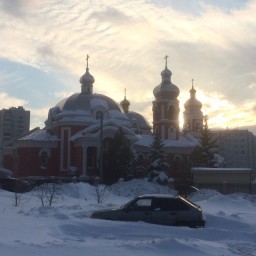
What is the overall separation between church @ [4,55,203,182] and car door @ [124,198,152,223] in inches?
1090

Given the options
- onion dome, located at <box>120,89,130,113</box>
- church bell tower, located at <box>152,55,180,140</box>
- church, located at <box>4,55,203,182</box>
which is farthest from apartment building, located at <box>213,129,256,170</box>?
church, located at <box>4,55,203,182</box>

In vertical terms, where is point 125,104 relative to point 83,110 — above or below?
above

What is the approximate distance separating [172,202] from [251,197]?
43.5ft

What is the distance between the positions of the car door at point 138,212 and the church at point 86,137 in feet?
90.9

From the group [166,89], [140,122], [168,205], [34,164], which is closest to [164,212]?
[168,205]

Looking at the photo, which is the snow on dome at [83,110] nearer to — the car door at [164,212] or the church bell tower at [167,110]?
the church bell tower at [167,110]

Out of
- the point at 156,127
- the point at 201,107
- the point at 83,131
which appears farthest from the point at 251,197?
the point at 201,107

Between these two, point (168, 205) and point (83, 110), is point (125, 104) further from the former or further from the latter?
point (168, 205)

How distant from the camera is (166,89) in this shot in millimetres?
55625

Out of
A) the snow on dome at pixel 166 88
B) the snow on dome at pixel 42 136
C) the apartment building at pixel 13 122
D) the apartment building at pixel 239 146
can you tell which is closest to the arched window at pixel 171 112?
the snow on dome at pixel 166 88

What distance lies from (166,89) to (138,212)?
1643 inches

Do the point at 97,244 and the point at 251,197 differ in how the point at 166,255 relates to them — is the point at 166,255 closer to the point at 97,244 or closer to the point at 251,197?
the point at 97,244

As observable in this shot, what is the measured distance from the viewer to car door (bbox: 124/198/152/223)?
14539 millimetres

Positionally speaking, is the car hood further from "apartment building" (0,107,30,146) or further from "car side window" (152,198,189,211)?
"apartment building" (0,107,30,146)
